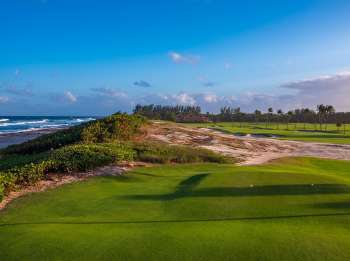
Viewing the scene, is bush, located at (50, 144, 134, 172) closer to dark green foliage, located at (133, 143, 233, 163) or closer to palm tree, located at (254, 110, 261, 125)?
dark green foliage, located at (133, 143, 233, 163)

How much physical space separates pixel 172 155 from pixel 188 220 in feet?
46.7

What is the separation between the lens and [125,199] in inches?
518

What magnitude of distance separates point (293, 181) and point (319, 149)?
93.2 feet

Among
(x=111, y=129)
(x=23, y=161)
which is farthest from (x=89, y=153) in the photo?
(x=111, y=129)

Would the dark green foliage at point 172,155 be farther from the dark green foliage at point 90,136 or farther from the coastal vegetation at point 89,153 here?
the dark green foliage at point 90,136

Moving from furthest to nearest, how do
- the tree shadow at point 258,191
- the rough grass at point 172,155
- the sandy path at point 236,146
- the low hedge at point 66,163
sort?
the sandy path at point 236,146 < the rough grass at point 172,155 < the low hedge at point 66,163 < the tree shadow at point 258,191

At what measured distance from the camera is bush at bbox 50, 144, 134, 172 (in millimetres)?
19078

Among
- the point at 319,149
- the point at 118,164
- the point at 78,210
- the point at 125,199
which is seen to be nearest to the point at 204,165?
the point at 118,164

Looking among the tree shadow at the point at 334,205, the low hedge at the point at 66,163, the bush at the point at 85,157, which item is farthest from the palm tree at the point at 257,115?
the tree shadow at the point at 334,205

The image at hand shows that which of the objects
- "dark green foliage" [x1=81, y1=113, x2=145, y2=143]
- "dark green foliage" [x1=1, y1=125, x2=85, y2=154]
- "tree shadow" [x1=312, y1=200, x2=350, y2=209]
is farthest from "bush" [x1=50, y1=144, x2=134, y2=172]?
"tree shadow" [x1=312, y1=200, x2=350, y2=209]

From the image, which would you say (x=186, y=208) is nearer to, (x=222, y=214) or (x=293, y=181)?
(x=222, y=214)

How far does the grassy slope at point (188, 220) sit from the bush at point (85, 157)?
2.87 m

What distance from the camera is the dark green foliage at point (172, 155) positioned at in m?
23.4

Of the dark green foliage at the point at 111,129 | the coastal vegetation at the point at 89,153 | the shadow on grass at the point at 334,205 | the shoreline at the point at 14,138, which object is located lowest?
the shoreline at the point at 14,138
